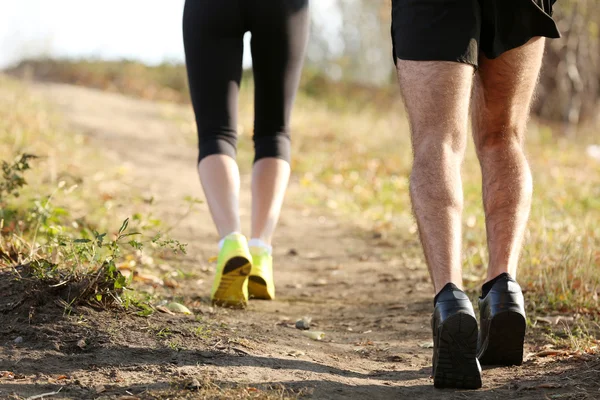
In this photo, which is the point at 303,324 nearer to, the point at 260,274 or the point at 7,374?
the point at 260,274

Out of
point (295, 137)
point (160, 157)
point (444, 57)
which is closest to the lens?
point (444, 57)

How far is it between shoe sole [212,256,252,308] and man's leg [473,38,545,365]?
3.22 feet

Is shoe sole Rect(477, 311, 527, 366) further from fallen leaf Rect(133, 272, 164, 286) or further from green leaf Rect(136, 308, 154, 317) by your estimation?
fallen leaf Rect(133, 272, 164, 286)

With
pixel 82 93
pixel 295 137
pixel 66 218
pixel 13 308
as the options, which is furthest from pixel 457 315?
pixel 82 93

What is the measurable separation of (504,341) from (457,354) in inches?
13.8

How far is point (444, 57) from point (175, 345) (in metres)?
1.17

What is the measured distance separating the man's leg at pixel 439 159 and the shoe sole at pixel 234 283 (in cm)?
94

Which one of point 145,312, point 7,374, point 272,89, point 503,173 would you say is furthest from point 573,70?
point 7,374

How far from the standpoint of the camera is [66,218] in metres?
4.27

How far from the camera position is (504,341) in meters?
2.24

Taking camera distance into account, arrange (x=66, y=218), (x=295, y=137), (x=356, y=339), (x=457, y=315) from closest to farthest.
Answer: (x=457, y=315)
(x=356, y=339)
(x=66, y=218)
(x=295, y=137)

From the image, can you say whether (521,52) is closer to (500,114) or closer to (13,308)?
(500,114)

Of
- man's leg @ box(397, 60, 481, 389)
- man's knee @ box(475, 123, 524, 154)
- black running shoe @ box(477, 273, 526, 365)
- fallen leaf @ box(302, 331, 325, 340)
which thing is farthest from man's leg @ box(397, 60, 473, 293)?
fallen leaf @ box(302, 331, 325, 340)

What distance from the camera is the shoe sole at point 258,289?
3178 mm
